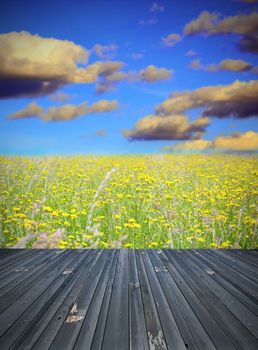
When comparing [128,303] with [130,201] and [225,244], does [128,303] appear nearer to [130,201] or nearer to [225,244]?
[225,244]

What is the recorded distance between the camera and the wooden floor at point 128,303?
4.38 ft

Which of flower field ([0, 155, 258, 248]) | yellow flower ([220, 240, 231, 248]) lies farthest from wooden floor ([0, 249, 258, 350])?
flower field ([0, 155, 258, 248])

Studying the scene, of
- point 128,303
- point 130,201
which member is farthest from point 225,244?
point 128,303

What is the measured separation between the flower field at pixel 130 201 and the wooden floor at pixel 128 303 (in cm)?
69

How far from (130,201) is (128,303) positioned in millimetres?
2277

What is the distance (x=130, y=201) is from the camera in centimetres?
399

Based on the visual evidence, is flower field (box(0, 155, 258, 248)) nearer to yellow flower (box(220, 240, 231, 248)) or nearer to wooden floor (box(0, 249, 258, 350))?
A: yellow flower (box(220, 240, 231, 248))

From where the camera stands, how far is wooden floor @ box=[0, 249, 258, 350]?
52.5 inches

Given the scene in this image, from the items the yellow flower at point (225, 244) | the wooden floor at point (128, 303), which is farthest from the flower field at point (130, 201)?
the wooden floor at point (128, 303)

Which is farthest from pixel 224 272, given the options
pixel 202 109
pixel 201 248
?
pixel 202 109

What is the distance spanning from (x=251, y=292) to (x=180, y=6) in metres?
3.60

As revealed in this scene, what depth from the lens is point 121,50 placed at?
4.27m

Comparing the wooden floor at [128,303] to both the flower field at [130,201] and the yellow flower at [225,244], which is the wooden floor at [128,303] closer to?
the yellow flower at [225,244]

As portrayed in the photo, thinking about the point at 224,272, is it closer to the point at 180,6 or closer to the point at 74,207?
the point at 74,207
